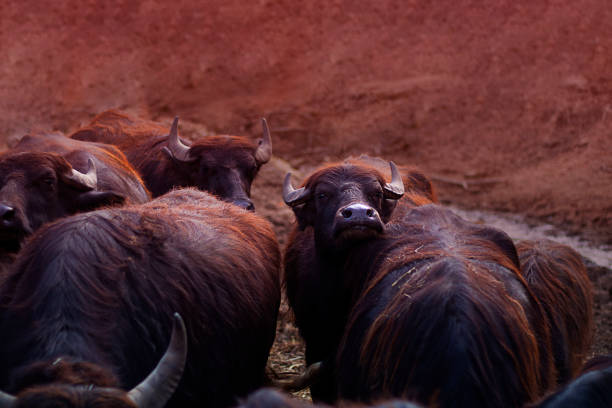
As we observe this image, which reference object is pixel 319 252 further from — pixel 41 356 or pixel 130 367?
pixel 41 356

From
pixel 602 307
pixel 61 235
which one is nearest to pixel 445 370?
pixel 61 235

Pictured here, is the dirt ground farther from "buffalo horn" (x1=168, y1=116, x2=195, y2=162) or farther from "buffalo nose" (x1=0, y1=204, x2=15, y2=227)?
"buffalo nose" (x1=0, y1=204, x2=15, y2=227)

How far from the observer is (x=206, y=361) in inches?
184

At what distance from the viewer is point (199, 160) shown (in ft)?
27.4

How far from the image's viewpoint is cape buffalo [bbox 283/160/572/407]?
3793mm

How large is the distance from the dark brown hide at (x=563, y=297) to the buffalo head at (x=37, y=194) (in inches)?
135

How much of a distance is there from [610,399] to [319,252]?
3168 mm

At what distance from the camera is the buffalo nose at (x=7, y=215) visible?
532cm

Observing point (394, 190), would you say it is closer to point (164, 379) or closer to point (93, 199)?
point (93, 199)

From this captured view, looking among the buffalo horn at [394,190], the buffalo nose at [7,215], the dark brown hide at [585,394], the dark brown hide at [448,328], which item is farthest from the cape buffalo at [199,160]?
the dark brown hide at [585,394]

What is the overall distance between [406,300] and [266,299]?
1.45 metres

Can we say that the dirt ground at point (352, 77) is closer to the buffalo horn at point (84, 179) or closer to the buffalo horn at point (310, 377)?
the buffalo horn at point (84, 179)

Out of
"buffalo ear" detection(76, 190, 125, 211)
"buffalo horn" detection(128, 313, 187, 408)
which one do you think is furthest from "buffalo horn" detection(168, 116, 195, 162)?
"buffalo horn" detection(128, 313, 187, 408)

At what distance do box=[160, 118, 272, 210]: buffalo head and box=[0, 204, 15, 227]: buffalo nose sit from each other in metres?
2.83
